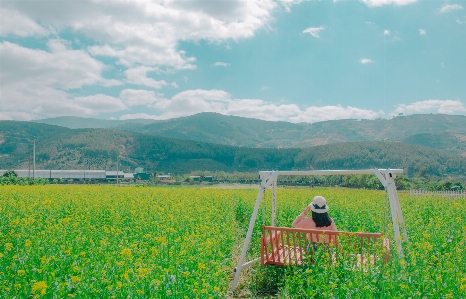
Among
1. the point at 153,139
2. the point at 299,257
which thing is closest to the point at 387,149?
the point at 153,139

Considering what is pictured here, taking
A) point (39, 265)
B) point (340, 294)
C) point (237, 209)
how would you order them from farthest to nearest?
point (237, 209) → point (39, 265) → point (340, 294)

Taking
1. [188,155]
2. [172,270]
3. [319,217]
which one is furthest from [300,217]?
[188,155]

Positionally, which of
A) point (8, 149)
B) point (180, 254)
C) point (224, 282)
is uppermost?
point (8, 149)

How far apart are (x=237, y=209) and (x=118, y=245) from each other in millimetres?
12715

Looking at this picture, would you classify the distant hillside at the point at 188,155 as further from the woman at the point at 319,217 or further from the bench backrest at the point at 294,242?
the bench backrest at the point at 294,242

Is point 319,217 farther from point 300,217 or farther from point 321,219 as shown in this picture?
point 300,217

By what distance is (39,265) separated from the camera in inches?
254

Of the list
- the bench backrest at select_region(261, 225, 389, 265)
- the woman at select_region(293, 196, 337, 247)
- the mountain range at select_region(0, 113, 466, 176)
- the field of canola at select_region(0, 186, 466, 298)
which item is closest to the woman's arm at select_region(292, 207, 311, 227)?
the woman at select_region(293, 196, 337, 247)

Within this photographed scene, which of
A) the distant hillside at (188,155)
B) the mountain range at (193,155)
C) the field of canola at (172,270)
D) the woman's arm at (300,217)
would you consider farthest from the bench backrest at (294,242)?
the mountain range at (193,155)

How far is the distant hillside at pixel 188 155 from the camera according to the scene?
13000cm

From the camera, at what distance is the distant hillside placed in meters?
130

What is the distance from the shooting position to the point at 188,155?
17275 centimetres

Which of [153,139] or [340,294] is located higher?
[153,139]

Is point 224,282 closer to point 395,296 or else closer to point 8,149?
point 395,296
